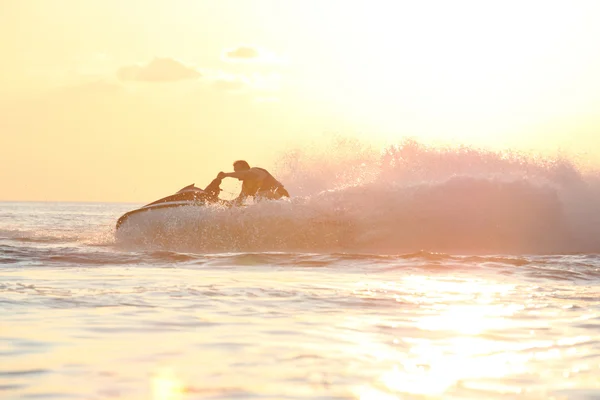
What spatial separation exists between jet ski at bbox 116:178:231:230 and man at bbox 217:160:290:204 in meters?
0.38

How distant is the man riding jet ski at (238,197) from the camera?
20.2 m

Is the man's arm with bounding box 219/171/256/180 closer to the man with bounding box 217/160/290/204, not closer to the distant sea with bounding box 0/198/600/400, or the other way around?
the man with bounding box 217/160/290/204

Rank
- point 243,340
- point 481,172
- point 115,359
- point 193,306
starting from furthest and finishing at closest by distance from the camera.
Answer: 1. point 481,172
2. point 193,306
3. point 243,340
4. point 115,359

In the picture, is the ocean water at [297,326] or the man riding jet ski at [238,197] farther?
the man riding jet ski at [238,197]

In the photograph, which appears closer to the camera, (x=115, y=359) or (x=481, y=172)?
(x=115, y=359)

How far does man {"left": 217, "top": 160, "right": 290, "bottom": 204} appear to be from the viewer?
20.2 metres

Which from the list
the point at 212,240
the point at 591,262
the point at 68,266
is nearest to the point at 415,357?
the point at 68,266

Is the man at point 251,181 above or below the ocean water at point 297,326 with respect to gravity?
above

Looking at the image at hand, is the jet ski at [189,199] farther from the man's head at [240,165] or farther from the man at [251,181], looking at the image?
the man's head at [240,165]

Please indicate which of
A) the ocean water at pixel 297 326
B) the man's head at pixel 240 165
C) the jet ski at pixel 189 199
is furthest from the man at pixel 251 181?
the ocean water at pixel 297 326

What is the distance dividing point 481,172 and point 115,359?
17979mm

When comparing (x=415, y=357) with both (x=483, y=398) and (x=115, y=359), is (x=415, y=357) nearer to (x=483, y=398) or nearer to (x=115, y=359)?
(x=483, y=398)

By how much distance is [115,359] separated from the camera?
16.1 feet

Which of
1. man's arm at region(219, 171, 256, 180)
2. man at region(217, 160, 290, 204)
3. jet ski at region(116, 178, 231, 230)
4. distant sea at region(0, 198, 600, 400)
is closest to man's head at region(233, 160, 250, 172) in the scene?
man at region(217, 160, 290, 204)
